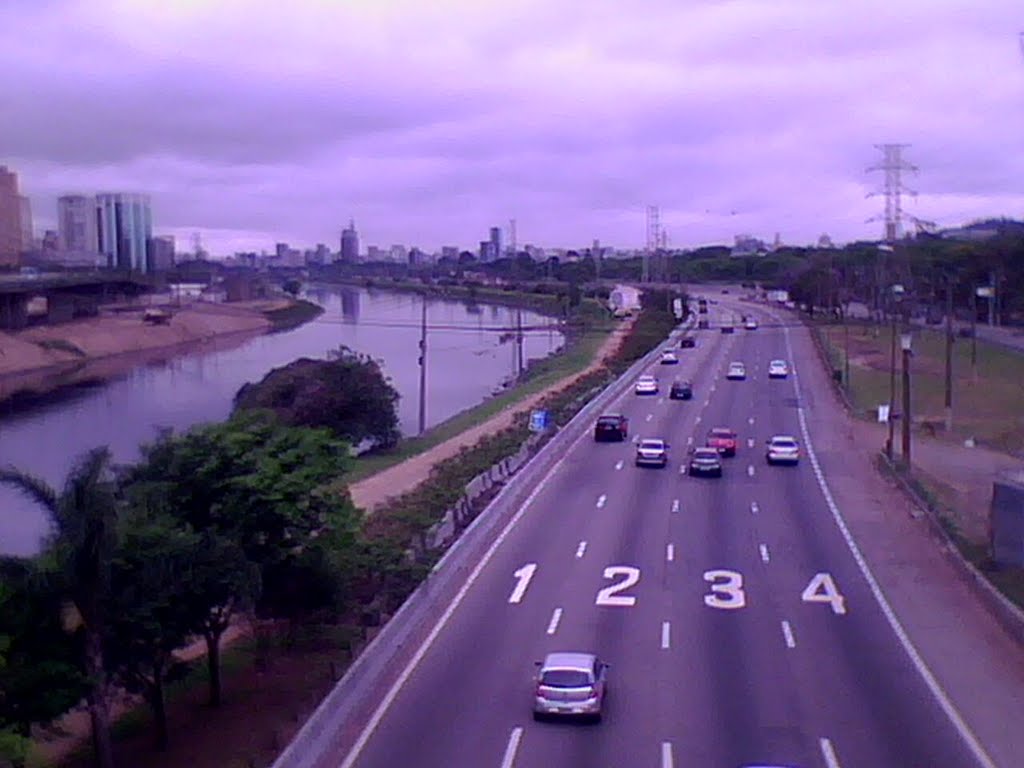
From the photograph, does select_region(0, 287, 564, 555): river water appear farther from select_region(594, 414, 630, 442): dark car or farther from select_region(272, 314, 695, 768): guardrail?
select_region(594, 414, 630, 442): dark car

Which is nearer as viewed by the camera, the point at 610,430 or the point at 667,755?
the point at 667,755

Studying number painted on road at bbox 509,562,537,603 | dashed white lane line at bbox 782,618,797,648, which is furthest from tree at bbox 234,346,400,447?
dashed white lane line at bbox 782,618,797,648

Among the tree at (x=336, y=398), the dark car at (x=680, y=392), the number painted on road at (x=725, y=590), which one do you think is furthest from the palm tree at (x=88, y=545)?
the dark car at (x=680, y=392)

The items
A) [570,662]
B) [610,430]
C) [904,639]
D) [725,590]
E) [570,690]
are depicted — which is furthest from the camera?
[610,430]

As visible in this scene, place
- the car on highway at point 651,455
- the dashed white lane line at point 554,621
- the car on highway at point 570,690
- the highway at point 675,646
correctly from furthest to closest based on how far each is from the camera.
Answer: the car on highway at point 651,455 → the dashed white lane line at point 554,621 → the car on highway at point 570,690 → the highway at point 675,646

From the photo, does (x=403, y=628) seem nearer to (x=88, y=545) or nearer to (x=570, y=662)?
(x=570, y=662)

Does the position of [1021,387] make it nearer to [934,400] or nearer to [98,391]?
[934,400]

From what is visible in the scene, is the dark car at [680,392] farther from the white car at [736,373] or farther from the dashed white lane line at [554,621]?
the dashed white lane line at [554,621]

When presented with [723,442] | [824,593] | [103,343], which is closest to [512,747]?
[824,593]
